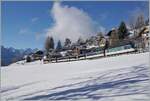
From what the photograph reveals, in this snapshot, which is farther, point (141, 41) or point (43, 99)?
point (141, 41)

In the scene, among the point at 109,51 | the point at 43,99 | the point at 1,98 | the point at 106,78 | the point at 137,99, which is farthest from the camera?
the point at 109,51

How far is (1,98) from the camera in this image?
7043 mm

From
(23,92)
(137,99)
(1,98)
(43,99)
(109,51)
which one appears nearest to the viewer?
(137,99)

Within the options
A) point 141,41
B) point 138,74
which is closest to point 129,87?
point 138,74

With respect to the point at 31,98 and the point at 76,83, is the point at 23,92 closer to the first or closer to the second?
the point at 31,98

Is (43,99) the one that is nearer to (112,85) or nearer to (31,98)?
(31,98)

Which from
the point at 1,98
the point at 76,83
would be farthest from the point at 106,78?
the point at 1,98

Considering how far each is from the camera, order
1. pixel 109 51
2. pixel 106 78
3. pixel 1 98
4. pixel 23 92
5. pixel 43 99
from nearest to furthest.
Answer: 1. pixel 43 99
2. pixel 1 98
3. pixel 23 92
4. pixel 106 78
5. pixel 109 51

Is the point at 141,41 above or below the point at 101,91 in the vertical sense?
above

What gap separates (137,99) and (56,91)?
2.46 metres

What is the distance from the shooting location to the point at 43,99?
659 cm

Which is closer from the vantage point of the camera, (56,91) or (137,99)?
(137,99)

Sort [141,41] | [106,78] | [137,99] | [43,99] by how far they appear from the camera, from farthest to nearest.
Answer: [141,41]
[106,78]
[43,99]
[137,99]

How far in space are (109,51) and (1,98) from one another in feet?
59.9
